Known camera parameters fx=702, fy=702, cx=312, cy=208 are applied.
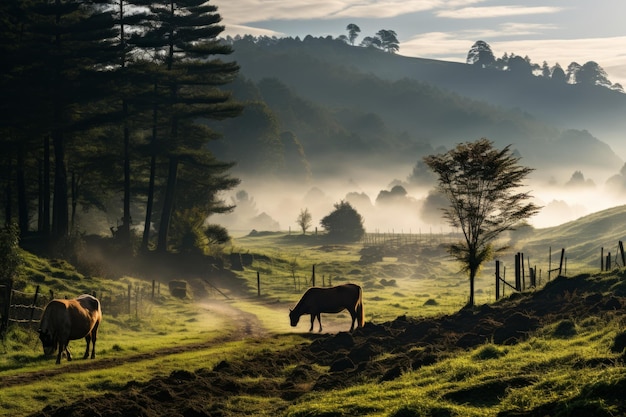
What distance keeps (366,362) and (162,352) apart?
9.94 meters

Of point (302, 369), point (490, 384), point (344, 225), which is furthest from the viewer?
point (344, 225)

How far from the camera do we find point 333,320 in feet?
144

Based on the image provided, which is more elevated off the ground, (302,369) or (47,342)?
(47,342)

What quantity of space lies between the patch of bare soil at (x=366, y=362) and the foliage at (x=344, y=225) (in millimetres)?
76004

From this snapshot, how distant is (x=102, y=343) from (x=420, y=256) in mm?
67250

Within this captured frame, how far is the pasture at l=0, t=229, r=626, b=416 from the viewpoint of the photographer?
16.8 meters

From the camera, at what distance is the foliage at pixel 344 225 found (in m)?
112

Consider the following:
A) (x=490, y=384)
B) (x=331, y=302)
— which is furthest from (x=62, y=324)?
(x=331, y=302)

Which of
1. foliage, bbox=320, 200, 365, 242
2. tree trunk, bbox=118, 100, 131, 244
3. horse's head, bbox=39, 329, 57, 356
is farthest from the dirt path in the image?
foliage, bbox=320, 200, 365, 242

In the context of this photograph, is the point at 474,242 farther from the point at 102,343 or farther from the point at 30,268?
the point at 30,268

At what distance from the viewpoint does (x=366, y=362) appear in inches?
939

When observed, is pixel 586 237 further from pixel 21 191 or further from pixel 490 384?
pixel 490 384

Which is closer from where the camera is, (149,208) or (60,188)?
(60,188)

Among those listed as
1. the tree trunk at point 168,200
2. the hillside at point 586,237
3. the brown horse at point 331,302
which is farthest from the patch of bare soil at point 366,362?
the hillside at point 586,237
